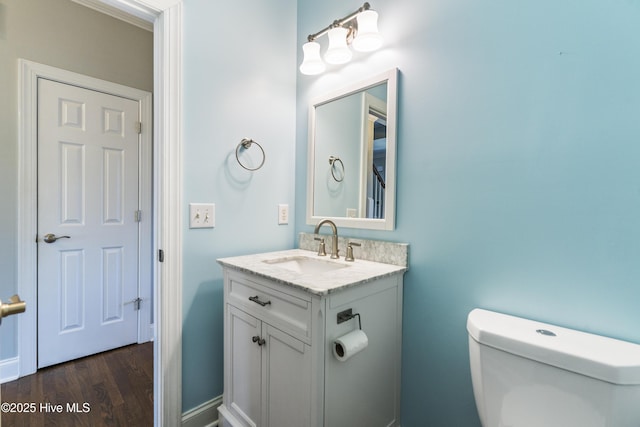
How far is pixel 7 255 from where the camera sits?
1767 mm

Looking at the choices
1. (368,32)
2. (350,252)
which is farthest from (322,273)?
(368,32)

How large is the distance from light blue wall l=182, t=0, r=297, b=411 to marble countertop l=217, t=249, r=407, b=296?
8.3 inches

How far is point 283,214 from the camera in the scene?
68.1 inches

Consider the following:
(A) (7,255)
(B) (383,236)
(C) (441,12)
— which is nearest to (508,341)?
(B) (383,236)

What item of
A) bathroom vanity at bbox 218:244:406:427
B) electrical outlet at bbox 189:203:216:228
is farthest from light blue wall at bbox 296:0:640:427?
A: electrical outlet at bbox 189:203:216:228

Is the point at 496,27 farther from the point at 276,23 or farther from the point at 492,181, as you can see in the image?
the point at 276,23

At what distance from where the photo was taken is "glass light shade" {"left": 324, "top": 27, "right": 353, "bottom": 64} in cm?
136

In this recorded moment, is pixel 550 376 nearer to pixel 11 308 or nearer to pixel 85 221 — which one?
pixel 11 308

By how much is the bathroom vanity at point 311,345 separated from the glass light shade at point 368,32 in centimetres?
99

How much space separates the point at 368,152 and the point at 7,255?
2.31 metres

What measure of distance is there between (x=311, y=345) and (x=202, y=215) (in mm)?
829

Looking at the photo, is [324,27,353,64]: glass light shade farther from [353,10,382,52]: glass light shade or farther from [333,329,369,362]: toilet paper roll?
[333,329,369,362]: toilet paper roll

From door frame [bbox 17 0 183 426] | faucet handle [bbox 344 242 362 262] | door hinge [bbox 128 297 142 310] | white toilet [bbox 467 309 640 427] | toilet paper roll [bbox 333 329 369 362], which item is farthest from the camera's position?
door hinge [bbox 128 297 142 310]

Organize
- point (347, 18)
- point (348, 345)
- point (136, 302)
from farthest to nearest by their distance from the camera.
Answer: point (136, 302) → point (347, 18) → point (348, 345)
